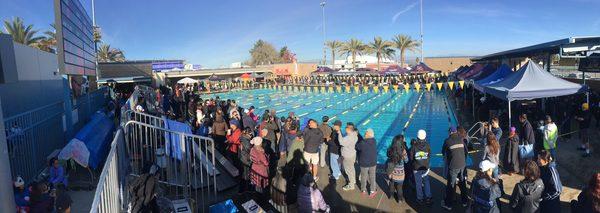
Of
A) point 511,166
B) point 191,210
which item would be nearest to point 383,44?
point 511,166

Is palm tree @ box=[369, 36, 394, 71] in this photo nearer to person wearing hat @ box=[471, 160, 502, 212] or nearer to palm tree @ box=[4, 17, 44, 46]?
palm tree @ box=[4, 17, 44, 46]

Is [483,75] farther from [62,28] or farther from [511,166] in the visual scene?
[62,28]

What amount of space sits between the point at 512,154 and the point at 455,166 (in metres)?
2.31

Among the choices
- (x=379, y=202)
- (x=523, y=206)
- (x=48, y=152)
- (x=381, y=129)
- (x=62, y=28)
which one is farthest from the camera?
(x=381, y=129)

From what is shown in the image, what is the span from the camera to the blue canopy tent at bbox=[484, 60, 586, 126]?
9.99m

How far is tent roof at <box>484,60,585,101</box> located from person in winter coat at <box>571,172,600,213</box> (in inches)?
234

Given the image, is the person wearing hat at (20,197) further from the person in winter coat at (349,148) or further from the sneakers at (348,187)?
the sneakers at (348,187)

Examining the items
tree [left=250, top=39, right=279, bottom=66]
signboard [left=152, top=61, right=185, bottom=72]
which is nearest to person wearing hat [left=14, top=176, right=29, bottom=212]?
signboard [left=152, top=61, right=185, bottom=72]

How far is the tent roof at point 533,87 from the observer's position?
999 centimetres

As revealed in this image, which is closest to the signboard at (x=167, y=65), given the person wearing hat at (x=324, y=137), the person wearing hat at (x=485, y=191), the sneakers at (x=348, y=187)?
the person wearing hat at (x=324, y=137)

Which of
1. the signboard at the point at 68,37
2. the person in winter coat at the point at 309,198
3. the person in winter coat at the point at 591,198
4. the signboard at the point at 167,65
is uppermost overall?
the signboard at the point at 167,65

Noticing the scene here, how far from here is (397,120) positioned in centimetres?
2052

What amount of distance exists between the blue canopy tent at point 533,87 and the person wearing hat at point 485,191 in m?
5.58

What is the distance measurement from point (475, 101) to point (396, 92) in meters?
17.9
